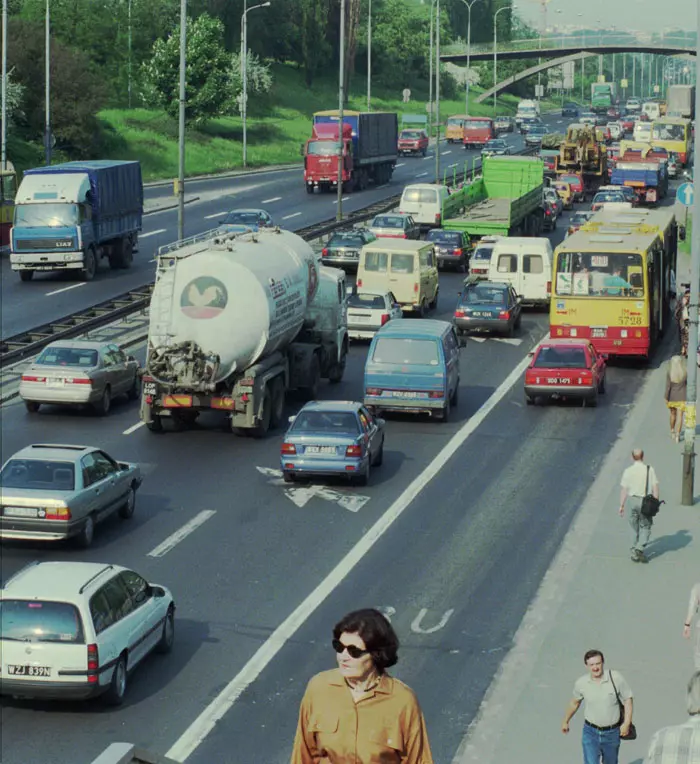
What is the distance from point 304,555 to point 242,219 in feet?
127

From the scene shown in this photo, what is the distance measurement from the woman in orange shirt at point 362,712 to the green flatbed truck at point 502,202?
53399 mm

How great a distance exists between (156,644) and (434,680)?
127 inches

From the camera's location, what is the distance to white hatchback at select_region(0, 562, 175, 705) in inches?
683

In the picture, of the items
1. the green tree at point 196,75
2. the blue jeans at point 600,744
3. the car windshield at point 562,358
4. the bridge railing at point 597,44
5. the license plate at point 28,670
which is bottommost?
the license plate at point 28,670

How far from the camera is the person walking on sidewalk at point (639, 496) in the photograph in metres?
23.6

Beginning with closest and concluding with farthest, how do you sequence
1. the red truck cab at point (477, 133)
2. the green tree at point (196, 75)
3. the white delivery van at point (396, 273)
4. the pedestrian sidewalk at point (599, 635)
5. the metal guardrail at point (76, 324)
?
the pedestrian sidewalk at point (599, 635) → the metal guardrail at point (76, 324) → the white delivery van at point (396, 273) → the green tree at point (196, 75) → the red truck cab at point (477, 133)

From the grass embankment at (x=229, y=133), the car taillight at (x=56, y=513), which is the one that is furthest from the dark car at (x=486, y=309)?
the grass embankment at (x=229, y=133)

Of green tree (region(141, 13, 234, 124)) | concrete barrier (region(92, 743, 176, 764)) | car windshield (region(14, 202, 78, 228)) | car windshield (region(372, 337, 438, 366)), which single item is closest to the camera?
concrete barrier (region(92, 743, 176, 764))

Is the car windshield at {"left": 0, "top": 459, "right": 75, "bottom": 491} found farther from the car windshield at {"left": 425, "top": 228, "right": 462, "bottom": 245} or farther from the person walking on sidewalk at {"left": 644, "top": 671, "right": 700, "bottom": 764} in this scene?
the car windshield at {"left": 425, "top": 228, "right": 462, "bottom": 245}

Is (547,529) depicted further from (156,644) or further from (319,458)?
(156,644)

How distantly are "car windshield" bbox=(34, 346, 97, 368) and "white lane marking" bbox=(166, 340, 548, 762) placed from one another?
7.63 metres

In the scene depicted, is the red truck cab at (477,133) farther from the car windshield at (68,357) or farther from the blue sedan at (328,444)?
the blue sedan at (328,444)

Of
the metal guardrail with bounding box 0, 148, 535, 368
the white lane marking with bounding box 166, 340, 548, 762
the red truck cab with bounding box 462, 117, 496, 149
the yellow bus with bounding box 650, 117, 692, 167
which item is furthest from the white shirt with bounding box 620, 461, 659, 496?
the red truck cab with bounding box 462, 117, 496, 149

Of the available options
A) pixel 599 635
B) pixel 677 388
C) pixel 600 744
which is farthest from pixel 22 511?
pixel 677 388
